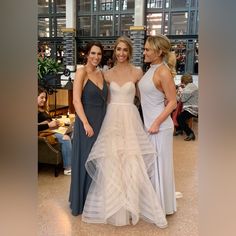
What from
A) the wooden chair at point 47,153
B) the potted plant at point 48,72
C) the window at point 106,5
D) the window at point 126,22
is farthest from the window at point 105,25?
the wooden chair at point 47,153

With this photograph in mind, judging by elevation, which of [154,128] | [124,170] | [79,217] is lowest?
[79,217]

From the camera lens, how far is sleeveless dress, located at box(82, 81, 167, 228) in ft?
7.52

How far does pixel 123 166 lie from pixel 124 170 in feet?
0.10

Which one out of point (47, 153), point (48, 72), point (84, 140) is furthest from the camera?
point (48, 72)

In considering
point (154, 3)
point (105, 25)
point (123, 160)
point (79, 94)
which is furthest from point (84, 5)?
point (123, 160)

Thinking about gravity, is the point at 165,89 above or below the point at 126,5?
below

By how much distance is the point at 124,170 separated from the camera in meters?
2.31

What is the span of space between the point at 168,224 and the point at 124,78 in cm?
117

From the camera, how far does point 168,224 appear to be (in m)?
2.39

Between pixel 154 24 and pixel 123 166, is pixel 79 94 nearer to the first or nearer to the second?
pixel 123 166

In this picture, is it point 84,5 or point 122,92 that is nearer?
point 122,92
